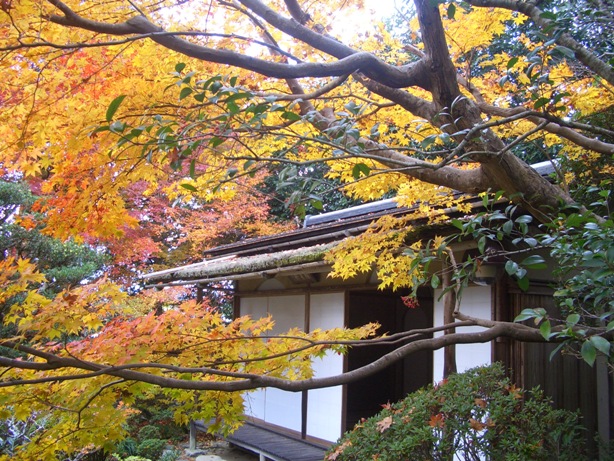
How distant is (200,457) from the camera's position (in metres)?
8.93

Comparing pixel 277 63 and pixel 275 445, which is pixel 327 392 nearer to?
pixel 275 445

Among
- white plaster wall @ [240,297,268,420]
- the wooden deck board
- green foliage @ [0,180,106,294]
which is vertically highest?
green foliage @ [0,180,106,294]

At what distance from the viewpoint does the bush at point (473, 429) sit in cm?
395

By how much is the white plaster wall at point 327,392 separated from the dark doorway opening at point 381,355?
47 centimetres

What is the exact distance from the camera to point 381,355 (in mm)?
8938

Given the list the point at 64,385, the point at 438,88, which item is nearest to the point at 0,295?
the point at 64,385

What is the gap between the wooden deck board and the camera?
714 cm

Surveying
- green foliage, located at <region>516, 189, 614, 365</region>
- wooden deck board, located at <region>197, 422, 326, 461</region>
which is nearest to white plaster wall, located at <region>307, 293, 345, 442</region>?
wooden deck board, located at <region>197, 422, 326, 461</region>

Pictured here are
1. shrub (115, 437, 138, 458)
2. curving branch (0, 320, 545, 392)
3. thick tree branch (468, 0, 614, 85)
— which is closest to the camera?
curving branch (0, 320, 545, 392)

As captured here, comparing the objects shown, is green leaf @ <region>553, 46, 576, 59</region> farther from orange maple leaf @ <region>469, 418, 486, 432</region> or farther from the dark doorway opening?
the dark doorway opening

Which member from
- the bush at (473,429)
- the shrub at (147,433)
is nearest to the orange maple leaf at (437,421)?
the bush at (473,429)

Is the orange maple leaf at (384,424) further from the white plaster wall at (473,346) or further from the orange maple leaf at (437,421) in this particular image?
the white plaster wall at (473,346)

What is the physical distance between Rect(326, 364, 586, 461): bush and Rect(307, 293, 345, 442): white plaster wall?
3024mm

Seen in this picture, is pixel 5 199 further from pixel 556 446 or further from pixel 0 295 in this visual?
pixel 556 446
